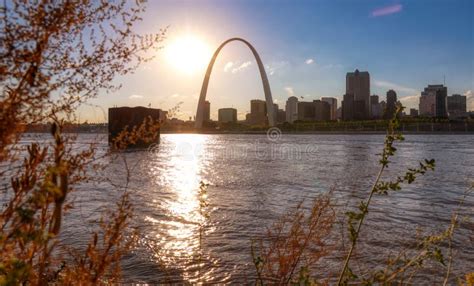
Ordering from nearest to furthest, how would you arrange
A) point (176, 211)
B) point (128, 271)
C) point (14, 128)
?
point (14, 128)
point (128, 271)
point (176, 211)

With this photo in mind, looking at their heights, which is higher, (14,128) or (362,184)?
(14,128)

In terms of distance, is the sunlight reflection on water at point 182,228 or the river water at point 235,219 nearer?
the river water at point 235,219

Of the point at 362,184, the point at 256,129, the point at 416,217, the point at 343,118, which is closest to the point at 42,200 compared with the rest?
the point at 416,217

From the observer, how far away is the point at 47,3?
1858 millimetres

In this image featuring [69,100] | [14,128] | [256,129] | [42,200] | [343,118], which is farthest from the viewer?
[343,118]

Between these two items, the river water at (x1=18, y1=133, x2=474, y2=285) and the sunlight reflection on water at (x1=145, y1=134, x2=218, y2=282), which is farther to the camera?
the sunlight reflection on water at (x1=145, y1=134, x2=218, y2=282)

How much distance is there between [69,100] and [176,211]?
8.19 m

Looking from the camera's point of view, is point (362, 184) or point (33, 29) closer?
point (33, 29)

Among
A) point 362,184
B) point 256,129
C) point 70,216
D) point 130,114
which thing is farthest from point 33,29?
point 256,129

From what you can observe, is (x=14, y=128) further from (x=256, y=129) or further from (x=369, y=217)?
(x=256, y=129)

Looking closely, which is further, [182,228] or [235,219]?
[235,219]

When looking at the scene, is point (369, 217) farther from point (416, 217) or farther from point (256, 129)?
point (256, 129)

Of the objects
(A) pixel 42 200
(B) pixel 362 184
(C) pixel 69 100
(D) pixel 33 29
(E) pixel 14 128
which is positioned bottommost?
(B) pixel 362 184

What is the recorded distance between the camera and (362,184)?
15.4 meters
